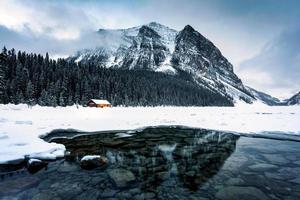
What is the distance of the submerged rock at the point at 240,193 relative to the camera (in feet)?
26.4

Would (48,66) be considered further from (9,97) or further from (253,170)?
(253,170)

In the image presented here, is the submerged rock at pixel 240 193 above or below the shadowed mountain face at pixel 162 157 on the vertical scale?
below

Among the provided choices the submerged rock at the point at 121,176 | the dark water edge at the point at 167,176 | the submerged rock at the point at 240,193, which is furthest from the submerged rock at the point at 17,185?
the submerged rock at the point at 240,193

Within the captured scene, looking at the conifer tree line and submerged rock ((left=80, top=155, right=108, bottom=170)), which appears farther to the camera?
the conifer tree line

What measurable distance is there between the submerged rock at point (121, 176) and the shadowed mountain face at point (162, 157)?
1.10 ft

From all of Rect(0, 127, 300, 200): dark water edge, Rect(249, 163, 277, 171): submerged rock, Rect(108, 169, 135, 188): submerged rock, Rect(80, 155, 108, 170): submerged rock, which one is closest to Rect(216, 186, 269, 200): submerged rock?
Rect(0, 127, 300, 200): dark water edge

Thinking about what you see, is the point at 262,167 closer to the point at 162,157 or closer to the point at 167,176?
Result: the point at 167,176

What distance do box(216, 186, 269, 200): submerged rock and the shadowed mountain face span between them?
1.11 meters

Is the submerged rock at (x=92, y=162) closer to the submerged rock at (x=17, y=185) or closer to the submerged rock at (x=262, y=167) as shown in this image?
the submerged rock at (x=17, y=185)

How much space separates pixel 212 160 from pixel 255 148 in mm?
5430

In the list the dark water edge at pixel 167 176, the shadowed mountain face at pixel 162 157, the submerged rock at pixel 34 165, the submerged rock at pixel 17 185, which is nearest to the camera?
the submerged rock at pixel 17 185

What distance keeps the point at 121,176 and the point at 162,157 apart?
158 inches

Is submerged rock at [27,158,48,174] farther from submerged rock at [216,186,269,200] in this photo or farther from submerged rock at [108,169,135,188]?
submerged rock at [216,186,269,200]

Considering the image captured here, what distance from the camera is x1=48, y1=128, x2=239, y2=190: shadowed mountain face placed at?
399 inches
